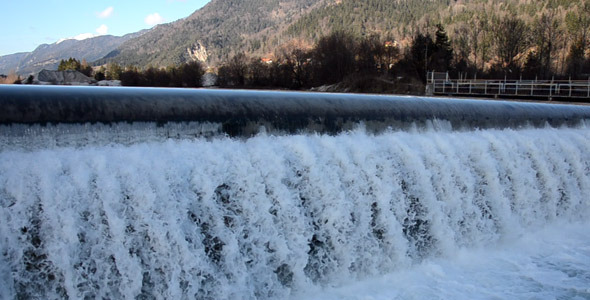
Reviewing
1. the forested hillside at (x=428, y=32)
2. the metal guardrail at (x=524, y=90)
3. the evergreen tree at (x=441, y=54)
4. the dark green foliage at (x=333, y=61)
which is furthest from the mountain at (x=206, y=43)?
the metal guardrail at (x=524, y=90)

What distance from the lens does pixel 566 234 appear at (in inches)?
292

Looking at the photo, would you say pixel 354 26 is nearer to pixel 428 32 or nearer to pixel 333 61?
pixel 428 32

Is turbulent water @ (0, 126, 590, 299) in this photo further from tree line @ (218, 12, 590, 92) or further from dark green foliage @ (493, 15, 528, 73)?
dark green foliage @ (493, 15, 528, 73)

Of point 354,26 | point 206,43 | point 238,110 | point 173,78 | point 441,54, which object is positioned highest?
point 206,43

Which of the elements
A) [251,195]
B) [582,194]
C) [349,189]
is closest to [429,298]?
[349,189]

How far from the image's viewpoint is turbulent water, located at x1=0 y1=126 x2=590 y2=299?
4227mm

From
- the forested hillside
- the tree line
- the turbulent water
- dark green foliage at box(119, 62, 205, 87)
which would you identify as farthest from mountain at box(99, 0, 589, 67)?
the turbulent water

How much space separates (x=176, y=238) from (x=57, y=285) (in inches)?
41.4

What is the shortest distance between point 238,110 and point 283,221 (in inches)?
73.5

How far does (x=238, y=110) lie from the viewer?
21.2 ft

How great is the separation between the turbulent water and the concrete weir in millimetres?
322

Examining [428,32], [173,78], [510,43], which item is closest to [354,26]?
[428,32]

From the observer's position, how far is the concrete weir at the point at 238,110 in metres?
5.41

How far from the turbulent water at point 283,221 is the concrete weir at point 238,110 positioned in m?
0.32
